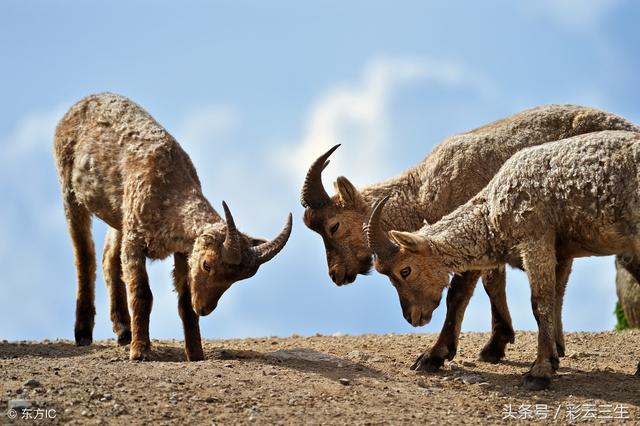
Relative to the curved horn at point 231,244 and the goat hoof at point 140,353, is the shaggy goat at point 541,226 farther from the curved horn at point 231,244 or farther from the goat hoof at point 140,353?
the goat hoof at point 140,353

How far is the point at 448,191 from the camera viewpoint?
14.2m

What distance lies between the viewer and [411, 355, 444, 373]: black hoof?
12977 mm

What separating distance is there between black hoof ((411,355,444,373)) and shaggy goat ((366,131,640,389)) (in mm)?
864

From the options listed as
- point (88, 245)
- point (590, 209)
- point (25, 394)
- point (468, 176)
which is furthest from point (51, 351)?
point (590, 209)

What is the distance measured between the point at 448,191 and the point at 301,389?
155 inches

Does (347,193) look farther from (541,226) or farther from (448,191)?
(541,226)

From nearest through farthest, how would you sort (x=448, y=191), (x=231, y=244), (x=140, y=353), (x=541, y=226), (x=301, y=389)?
1. (x=301, y=389)
2. (x=541, y=226)
3. (x=231, y=244)
4. (x=140, y=353)
5. (x=448, y=191)

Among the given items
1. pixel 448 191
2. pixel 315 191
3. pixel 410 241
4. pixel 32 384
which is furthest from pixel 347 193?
pixel 32 384

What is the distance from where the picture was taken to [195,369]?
39.1ft

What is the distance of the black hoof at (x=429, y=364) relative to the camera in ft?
42.6

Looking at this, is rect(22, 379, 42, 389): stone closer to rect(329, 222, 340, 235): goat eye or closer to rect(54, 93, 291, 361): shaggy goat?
rect(54, 93, 291, 361): shaggy goat

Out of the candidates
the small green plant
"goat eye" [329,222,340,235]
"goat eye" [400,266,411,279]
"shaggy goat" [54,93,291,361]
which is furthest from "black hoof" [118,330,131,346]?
the small green plant

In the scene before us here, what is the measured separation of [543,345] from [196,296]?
3970 millimetres

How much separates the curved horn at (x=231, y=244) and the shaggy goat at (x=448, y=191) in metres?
2.58
